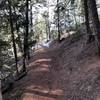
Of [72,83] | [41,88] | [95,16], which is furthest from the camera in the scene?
[41,88]

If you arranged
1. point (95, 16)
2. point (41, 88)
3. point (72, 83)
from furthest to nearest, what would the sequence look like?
point (41, 88) → point (95, 16) → point (72, 83)

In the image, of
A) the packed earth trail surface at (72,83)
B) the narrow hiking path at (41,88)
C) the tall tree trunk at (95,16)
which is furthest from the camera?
the tall tree trunk at (95,16)

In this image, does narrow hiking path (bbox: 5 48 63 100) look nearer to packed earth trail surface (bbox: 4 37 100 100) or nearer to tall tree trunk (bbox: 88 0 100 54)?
packed earth trail surface (bbox: 4 37 100 100)

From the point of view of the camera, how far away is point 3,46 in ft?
59.7

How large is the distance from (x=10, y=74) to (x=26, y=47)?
672 cm

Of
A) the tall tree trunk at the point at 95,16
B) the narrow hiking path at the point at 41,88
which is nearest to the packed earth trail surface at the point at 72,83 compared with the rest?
the narrow hiking path at the point at 41,88

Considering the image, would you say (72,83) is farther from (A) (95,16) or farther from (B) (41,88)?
(A) (95,16)

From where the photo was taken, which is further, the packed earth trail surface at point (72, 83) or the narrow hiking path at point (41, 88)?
the narrow hiking path at point (41, 88)

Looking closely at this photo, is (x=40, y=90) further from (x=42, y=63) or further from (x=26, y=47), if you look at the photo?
(x=42, y=63)

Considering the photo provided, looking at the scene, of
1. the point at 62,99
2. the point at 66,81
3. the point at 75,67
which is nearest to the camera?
the point at 62,99

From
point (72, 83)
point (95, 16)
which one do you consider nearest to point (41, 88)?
point (72, 83)

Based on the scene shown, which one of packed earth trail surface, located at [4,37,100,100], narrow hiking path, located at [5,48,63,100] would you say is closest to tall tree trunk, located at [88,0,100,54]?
packed earth trail surface, located at [4,37,100,100]

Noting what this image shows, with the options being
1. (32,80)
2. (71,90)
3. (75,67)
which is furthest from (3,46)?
(71,90)

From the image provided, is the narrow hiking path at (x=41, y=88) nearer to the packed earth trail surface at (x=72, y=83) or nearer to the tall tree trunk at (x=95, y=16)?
the packed earth trail surface at (x=72, y=83)
